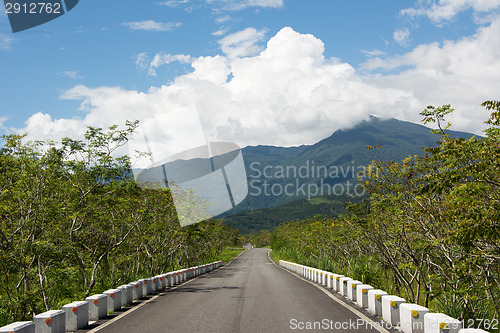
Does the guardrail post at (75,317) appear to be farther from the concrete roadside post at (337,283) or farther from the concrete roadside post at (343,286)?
the concrete roadside post at (337,283)

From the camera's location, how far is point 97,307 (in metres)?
10.1

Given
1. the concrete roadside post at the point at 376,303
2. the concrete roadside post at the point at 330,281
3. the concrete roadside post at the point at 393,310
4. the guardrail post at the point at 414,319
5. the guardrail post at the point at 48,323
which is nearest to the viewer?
the guardrail post at the point at 414,319

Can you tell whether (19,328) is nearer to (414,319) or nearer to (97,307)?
(97,307)

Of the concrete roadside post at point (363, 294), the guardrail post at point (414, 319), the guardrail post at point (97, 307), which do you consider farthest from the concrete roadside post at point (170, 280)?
the guardrail post at point (414, 319)

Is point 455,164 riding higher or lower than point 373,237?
higher

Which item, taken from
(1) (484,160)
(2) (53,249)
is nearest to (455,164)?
(1) (484,160)

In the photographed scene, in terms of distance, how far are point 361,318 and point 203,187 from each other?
71.5ft

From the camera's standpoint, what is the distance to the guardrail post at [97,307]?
1000cm

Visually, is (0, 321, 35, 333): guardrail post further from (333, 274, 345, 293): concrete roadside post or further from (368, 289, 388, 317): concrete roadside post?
(333, 274, 345, 293): concrete roadside post

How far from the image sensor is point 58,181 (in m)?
14.7

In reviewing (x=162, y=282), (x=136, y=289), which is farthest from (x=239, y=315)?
→ (x=162, y=282)

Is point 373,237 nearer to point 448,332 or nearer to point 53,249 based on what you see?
point 448,332

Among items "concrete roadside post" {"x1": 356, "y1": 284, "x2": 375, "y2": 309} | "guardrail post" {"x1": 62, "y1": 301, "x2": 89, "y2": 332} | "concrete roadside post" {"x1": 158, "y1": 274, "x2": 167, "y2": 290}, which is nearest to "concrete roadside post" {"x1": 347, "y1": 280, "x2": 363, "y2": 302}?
"concrete roadside post" {"x1": 356, "y1": 284, "x2": 375, "y2": 309}

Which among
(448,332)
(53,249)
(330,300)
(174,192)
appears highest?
(174,192)
